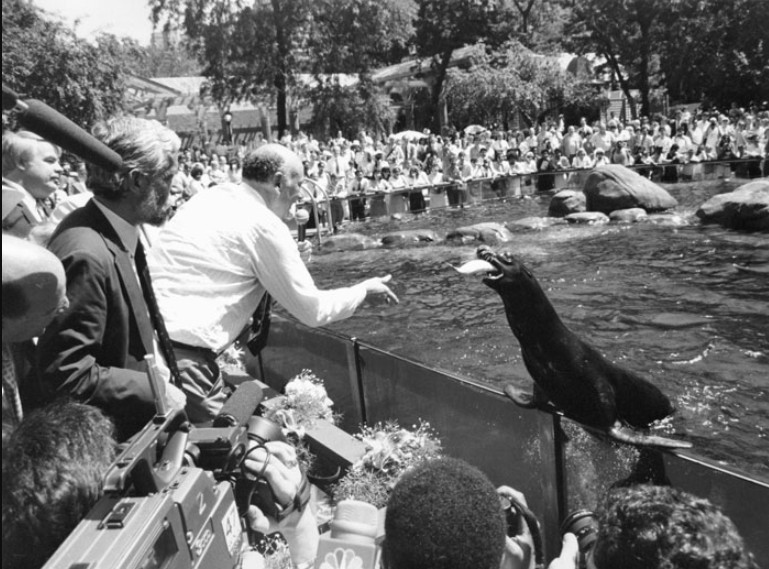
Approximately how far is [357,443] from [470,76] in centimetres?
4002

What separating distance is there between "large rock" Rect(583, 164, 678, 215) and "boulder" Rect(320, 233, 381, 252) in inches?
244

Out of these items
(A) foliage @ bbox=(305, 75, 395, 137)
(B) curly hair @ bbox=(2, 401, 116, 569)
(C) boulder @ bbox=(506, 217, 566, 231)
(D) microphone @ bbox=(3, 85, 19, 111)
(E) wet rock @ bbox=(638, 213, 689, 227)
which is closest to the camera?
(D) microphone @ bbox=(3, 85, 19, 111)

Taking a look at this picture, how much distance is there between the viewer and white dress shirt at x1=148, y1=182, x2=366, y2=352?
132 inches

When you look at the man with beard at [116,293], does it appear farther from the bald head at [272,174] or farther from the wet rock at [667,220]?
the wet rock at [667,220]

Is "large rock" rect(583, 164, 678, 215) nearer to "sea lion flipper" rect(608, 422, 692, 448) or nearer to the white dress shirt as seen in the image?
"sea lion flipper" rect(608, 422, 692, 448)

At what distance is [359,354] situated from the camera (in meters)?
4.79

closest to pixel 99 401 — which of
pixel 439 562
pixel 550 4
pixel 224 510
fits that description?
pixel 224 510

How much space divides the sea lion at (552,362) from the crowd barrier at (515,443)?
15cm

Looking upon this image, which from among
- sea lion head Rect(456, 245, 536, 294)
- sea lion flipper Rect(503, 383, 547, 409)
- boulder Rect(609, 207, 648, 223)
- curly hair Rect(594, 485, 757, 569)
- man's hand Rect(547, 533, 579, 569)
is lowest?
boulder Rect(609, 207, 648, 223)

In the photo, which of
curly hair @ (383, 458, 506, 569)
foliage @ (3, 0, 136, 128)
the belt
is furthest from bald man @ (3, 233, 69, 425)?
foliage @ (3, 0, 136, 128)

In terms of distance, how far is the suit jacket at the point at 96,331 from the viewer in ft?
7.60

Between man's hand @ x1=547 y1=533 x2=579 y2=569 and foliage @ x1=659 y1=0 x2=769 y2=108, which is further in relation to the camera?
foliage @ x1=659 y1=0 x2=769 y2=108

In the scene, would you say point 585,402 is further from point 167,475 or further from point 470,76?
point 470,76

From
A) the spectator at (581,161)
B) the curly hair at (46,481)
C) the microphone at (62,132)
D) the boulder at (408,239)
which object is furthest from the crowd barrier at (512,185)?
the microphone at (62,132)
